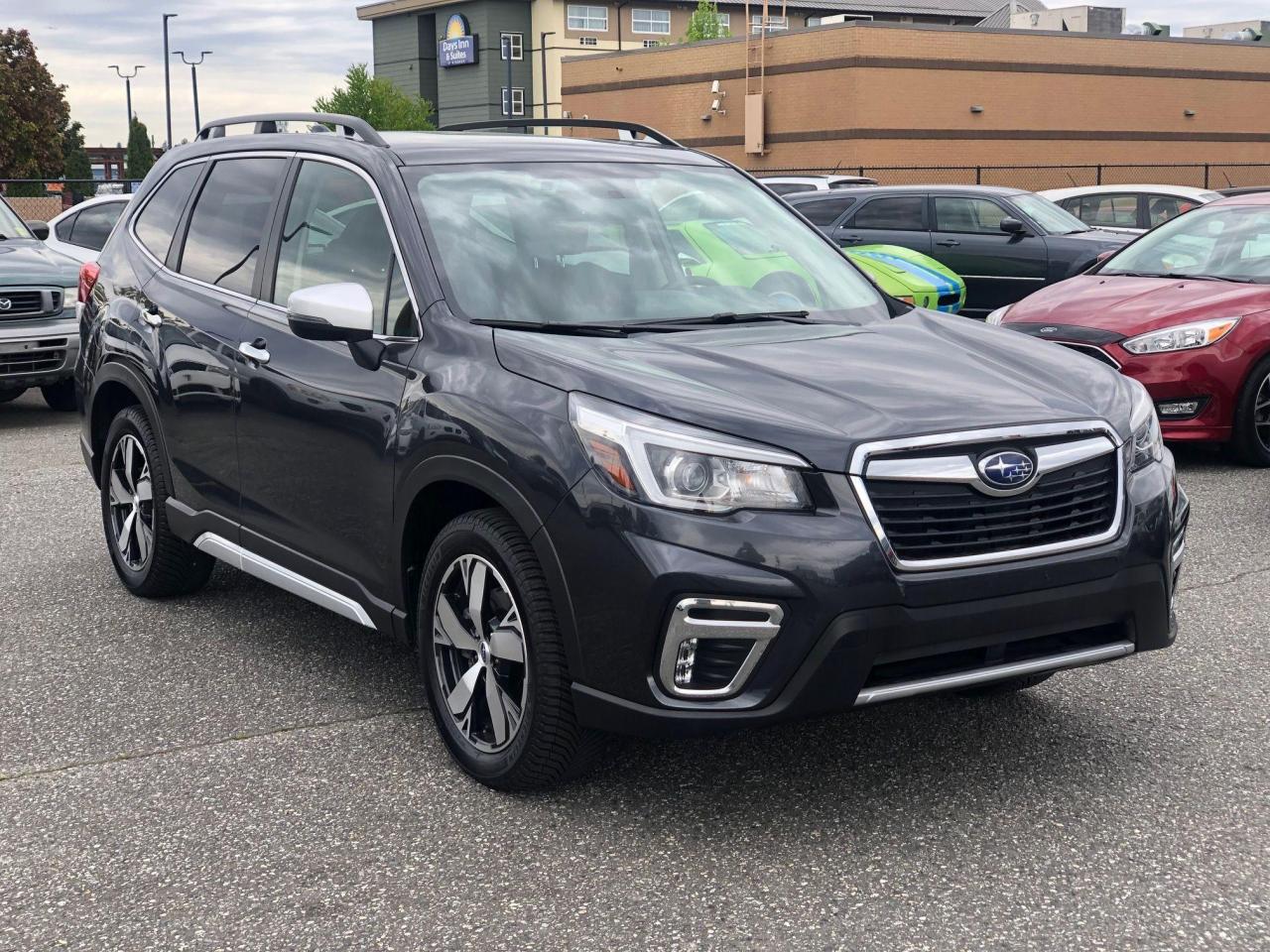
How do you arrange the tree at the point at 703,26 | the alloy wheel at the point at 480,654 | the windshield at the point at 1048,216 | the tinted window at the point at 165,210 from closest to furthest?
the alloy wheel at the point at 480,654
the tinted window at the point at 165,210
the windshield at the point at 1048,216
the tree at the point at 703,26

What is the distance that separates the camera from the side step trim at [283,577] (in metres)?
4.59

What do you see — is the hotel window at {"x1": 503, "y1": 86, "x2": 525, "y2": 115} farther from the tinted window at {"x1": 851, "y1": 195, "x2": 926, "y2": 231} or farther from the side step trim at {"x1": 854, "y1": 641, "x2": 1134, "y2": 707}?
the side step trim at {"x1": 854, "y1": 641, "x2": 1134, "y2": 707}

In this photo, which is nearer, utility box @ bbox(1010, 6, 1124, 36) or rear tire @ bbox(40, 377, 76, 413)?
rear tire @ bbox(40, 377, 76, 413)

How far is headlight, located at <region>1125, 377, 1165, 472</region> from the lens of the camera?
390 cm

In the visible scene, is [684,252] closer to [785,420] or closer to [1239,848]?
Answer: [785,420]

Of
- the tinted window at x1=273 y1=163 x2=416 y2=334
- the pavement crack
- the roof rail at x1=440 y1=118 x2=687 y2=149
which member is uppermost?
the roof rail at x1=440 y1=118 x2=687 y2=149

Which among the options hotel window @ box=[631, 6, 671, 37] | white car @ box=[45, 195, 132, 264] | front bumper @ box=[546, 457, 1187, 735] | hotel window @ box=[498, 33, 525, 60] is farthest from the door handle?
hotel window @ box=[631, 6, 671, 37]

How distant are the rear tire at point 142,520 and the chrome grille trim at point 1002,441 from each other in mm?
3198

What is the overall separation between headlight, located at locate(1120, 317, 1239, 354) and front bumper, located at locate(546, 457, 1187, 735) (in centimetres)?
540

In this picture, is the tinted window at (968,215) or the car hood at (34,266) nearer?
the car hood at (34,266)

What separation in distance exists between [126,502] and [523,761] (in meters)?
3.04

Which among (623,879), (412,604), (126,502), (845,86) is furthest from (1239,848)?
(845,86)

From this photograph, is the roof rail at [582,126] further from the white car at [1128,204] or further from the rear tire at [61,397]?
the white car at [1128,204]

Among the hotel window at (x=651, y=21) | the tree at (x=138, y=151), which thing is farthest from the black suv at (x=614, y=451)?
the hotel window at (x=651, y=21)
